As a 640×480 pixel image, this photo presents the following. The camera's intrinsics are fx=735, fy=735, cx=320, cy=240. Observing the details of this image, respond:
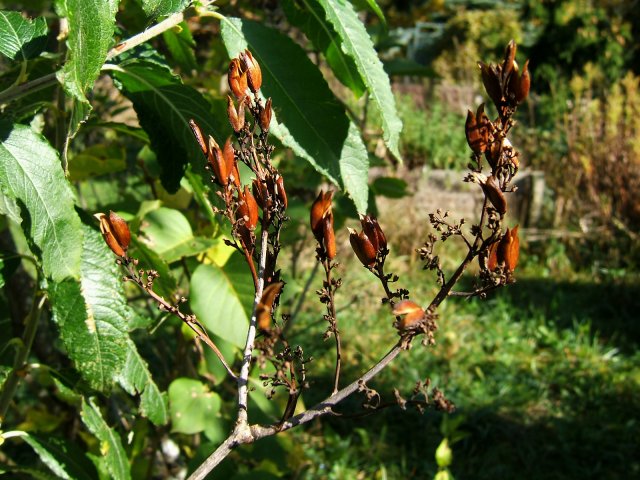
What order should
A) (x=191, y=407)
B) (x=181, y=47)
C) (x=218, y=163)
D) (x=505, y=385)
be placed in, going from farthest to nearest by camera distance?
(x=505, y=385) → (x=191, y=407) → (x=181, y=47) → (x=218, y=163)

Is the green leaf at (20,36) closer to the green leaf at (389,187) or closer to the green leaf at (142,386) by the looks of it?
the green leaf at (142,386)

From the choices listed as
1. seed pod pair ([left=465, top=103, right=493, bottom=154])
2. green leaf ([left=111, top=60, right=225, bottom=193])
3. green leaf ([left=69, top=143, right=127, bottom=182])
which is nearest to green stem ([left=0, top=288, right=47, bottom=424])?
green leaf ([left=111, top=60, right=225, bottom=193])

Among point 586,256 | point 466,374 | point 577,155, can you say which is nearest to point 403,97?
point 577,155

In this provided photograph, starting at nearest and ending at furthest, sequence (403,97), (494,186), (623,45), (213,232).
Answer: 1. (494,186)
2. (213,232)
3. (403,97)
4. (623,45)

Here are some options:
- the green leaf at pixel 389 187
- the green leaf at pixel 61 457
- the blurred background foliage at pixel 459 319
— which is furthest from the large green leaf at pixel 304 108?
the green leaf at pixel 389 187

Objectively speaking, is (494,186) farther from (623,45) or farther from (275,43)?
(623,45)

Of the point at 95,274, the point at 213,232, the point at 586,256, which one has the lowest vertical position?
the point at 586,256

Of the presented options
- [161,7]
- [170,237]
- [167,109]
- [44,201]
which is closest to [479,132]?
[161,7]

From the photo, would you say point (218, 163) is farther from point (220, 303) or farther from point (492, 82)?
point (220, 303)
